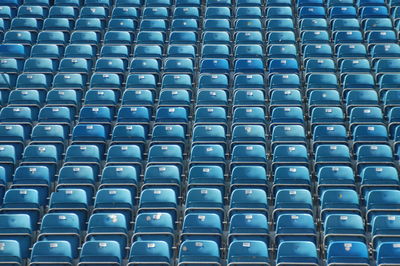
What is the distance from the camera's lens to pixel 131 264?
11.0 metres

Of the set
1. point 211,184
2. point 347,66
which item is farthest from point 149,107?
point 347,66

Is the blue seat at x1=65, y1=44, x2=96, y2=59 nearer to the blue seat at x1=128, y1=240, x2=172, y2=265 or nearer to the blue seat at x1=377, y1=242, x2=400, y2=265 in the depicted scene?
the blue seat at x1=128, y1=240, x2=172, y2=265

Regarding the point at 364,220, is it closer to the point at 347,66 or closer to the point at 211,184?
the point at 211,184

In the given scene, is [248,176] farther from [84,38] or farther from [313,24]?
[84,38]

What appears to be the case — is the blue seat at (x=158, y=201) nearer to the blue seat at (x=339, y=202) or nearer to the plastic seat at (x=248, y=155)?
the plastic seat at (x=248, y=155)

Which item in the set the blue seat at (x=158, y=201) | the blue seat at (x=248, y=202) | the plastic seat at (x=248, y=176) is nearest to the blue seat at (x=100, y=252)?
the blue seat at (x=158, y=201)

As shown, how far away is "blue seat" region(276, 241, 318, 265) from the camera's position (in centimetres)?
1088

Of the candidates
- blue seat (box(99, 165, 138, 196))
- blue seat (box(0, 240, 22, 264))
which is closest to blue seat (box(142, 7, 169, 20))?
blue seat (box(99, 165, 138, 196))

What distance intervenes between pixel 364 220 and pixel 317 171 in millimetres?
1243

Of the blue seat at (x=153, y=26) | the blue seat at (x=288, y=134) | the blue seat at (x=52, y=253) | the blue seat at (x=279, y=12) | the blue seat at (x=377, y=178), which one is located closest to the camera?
the blue seat at (x=52, y=253)

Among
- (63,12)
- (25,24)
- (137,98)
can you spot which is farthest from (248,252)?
(63,12)

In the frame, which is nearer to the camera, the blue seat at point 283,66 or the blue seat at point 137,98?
the blue seat at point 137,98

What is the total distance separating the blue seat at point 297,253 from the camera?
10875 millimetres

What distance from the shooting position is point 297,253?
10.9 m
